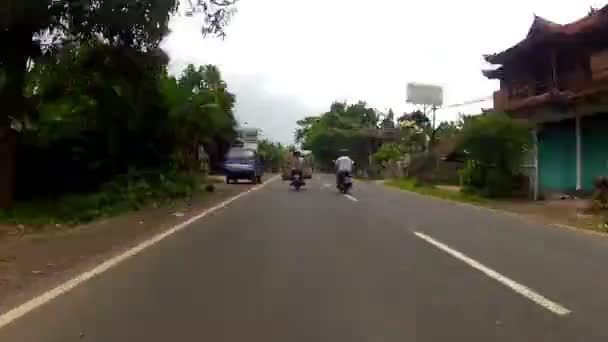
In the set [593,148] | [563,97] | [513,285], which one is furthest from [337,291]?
[593,148]

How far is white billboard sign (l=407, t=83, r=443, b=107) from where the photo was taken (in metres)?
43.6

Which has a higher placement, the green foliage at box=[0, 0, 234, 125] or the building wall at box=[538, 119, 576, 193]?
the green foliage at box=[0, 0, 234, 125]

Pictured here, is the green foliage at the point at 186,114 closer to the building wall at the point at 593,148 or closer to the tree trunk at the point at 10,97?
the tree trunk at the point at 10,97

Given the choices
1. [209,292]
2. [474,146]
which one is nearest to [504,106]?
[474,146]

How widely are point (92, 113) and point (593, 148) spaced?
17782 millimetres

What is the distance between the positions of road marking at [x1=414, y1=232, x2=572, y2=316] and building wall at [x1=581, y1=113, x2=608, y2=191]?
15.6 m

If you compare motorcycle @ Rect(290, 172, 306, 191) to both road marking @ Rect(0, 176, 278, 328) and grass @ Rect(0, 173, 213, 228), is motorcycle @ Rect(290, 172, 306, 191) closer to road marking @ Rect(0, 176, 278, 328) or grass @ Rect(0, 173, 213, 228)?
grass @ Rect(0, 173, 213, 228)

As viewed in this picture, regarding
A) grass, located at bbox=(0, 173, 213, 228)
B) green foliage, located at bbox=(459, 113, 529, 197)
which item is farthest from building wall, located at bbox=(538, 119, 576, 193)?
grass, located at bbox=(0, 173, 213, 228)

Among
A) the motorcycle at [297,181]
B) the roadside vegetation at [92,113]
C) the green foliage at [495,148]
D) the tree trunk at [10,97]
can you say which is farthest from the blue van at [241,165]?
the tree trunk at [10,97]

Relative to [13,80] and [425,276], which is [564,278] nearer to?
[425,276]

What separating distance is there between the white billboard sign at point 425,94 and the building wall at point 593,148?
59.7 ft

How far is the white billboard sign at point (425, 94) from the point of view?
4356 centimetres

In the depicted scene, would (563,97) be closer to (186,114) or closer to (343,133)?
(186,114)

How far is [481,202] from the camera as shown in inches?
920
